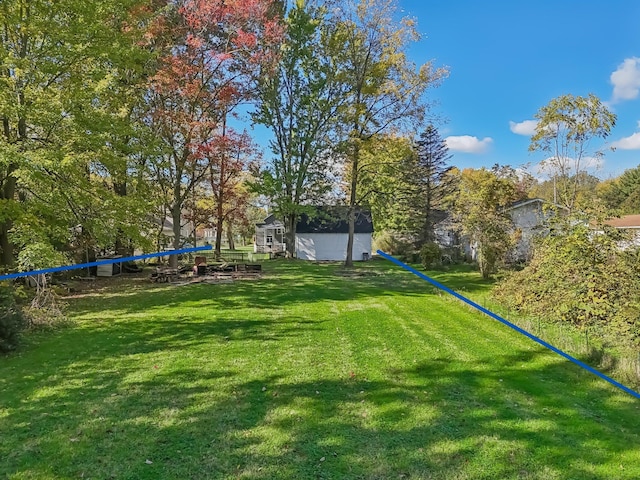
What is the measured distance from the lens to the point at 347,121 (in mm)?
19750

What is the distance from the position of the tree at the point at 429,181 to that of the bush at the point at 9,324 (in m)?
24.0

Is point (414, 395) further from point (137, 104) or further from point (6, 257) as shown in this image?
point (137, 104)

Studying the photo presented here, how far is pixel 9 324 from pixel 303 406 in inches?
193

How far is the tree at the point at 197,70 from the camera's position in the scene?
1465 centimetres

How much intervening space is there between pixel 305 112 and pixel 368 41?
4.95m

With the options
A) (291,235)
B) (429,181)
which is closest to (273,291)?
(291,235)

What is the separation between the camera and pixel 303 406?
13.9 ft

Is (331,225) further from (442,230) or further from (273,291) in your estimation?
(273,291)

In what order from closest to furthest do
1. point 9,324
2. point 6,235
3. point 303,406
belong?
point 303,406 < point 9,324 < point 6,235

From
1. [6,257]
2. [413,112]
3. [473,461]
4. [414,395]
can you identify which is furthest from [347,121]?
[473,461]

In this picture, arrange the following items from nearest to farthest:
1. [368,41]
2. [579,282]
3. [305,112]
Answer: [579,282] → [368,41] → [305,112]

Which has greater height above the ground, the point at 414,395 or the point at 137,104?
the point at 137,104

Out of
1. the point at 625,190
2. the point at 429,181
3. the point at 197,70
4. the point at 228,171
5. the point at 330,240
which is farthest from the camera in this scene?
the point at 625,190

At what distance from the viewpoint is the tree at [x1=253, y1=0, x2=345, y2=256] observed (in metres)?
20.0
